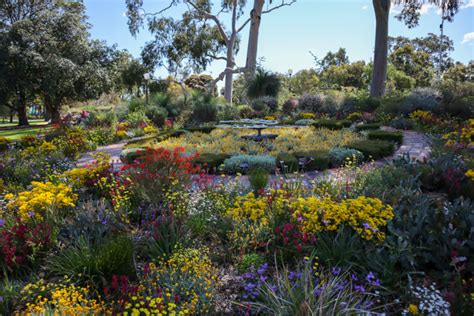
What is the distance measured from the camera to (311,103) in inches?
695

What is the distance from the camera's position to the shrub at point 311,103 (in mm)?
17438

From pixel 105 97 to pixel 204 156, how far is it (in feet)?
120

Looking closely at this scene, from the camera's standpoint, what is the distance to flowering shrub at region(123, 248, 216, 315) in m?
2.30

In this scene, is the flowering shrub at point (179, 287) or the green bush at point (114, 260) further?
the green bush at point (114, 260)

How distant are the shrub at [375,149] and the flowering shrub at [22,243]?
19.6ft

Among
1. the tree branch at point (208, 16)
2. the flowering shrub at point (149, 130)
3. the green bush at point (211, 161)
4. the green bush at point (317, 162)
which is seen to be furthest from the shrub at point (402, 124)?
the tree branch at point (208, 16)

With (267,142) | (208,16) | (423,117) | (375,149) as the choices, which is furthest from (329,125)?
(208,16)

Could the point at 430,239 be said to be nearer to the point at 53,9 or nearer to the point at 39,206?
the point at 39,206

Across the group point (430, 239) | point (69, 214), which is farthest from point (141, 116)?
point (430, 239)

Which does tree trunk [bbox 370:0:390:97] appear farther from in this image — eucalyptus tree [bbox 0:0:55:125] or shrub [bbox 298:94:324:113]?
eucalyptus tree [bbox 0:0:55:125]

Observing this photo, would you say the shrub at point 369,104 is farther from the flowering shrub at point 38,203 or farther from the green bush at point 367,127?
the flowering shrub at point 38,203

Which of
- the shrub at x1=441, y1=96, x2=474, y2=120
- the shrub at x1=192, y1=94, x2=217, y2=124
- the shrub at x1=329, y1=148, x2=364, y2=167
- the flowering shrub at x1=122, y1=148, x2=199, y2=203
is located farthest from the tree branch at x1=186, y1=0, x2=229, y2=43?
the flowering shrub at x1=122, y1=148, x2=199, y2=203

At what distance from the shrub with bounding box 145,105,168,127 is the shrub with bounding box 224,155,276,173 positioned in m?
9.36

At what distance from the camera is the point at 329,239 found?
9.67ft
